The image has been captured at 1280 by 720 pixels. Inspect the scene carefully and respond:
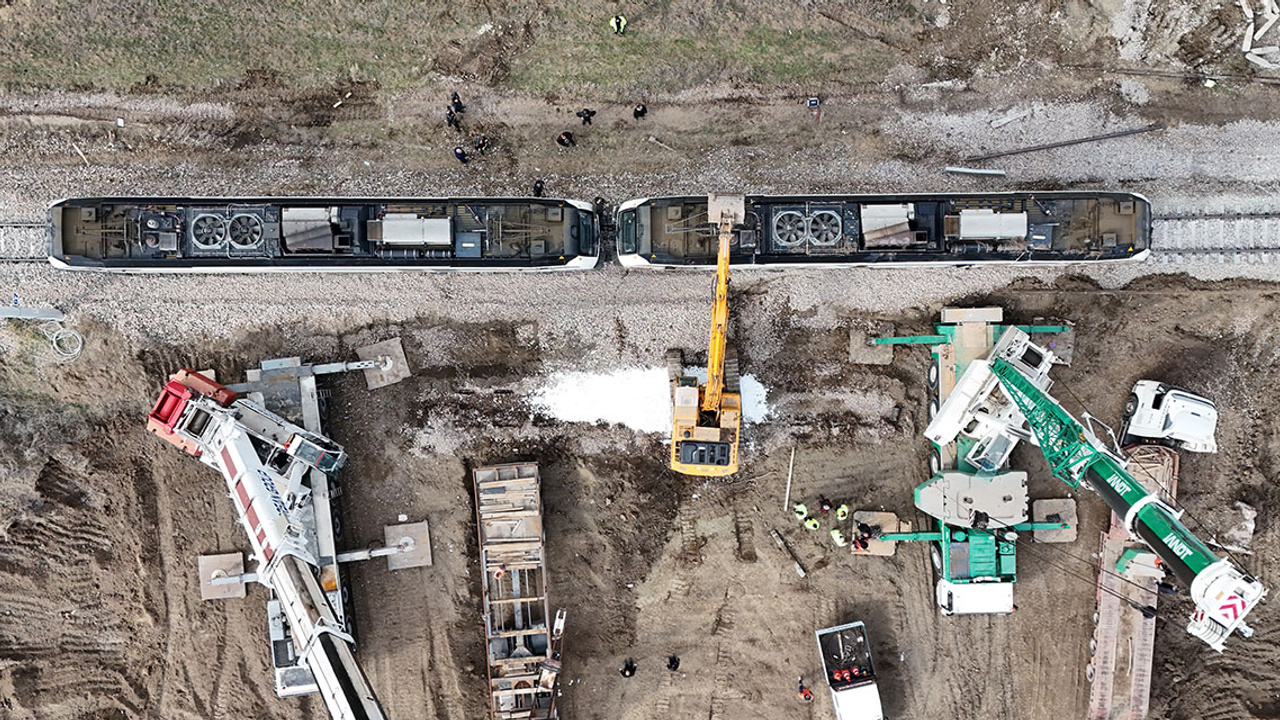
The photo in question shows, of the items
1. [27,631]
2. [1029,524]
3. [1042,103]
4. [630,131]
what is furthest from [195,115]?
[1029,524]

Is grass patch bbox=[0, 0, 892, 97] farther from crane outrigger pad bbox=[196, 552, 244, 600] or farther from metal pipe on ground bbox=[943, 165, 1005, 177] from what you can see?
crane outrigger pad bbox=[196, 552, 244, 600]

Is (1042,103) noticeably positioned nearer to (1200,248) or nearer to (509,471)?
(1200,248)

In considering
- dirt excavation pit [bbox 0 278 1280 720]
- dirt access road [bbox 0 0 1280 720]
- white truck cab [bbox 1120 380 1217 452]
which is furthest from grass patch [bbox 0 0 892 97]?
white truck cab [bbox 1120 380 1217 452]

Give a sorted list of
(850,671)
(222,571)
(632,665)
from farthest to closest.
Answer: (632,665), (222,571), (850,671)

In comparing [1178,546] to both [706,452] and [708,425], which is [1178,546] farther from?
[708,425]

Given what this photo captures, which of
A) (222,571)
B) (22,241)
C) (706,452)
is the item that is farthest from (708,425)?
(22,241)

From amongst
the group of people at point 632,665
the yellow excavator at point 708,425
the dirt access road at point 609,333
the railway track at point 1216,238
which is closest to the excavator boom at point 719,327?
the yellow excavator at point 708,425
